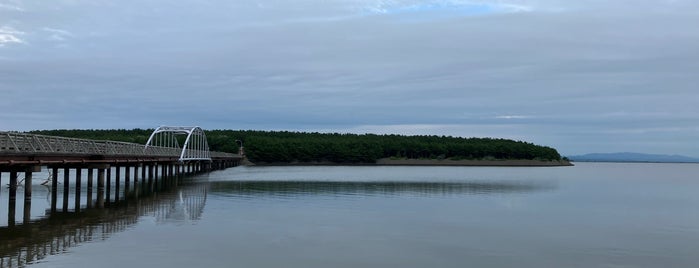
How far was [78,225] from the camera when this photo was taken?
30.8 meters

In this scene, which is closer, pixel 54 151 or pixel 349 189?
pixel 54 151

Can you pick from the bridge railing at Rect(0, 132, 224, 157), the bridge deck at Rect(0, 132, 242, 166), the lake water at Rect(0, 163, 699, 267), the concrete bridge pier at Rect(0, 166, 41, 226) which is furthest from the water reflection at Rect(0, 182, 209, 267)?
the bridge railing at Rect(0, 132, 224, 157)

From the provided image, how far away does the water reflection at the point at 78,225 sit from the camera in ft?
75.7

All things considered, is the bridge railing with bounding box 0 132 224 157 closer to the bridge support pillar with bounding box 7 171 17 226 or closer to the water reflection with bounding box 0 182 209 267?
the bridge support pillar with bounding box 7 171 17 226

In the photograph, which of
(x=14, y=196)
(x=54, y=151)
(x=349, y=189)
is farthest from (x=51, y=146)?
(x=349, y=189)

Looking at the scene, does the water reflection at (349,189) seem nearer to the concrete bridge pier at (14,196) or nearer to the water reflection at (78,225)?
the water reflection at (78,225)

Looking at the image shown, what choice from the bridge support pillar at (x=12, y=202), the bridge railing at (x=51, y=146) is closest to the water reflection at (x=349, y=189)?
the bridge railing at (x=51, y=146)

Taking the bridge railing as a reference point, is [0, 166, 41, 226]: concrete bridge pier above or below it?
below

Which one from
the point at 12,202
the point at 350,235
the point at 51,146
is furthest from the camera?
the point at 51,146

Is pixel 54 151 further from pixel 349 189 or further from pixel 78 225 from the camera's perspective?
pixel 349 189

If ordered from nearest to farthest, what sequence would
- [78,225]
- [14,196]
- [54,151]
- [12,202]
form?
[78,225] → [12,202] → [14,196] → [54,151]

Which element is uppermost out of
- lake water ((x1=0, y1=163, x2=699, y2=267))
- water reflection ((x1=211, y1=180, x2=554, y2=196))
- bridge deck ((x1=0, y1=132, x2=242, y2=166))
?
bridge deck ((x1=0, y1=132, x2=242, y2=166))

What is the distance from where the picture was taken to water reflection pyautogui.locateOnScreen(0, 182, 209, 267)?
23078 mm

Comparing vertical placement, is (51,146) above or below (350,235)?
above
